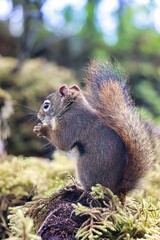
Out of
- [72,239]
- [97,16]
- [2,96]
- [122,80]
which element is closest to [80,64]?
[97,16]

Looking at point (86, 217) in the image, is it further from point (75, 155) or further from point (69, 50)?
point (69, 50)

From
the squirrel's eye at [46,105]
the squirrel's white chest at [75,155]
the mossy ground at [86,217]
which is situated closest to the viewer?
the mossy ground at [86,217]

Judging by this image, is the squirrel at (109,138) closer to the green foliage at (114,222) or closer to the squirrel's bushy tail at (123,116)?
the squirrel's bushy tail at (123,116)

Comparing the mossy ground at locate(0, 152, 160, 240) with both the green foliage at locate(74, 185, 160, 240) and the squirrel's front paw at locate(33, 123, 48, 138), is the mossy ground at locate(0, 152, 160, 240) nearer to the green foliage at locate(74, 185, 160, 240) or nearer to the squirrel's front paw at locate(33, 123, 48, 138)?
the green foliage at locate(74, 185, 160, 240)

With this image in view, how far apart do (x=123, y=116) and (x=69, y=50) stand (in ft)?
20.5

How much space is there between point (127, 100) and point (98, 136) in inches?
7.3

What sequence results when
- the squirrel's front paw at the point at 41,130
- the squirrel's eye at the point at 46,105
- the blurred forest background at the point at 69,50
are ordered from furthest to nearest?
the blurred forest background at the point at 69,50 → the squirrel's eye at the point at 46,105 → the squirrel's front paw at the point at 41,130

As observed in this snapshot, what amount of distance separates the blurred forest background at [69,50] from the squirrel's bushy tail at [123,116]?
3.25 m

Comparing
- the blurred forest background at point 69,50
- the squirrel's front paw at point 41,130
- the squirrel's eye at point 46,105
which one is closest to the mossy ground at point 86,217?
the squirrel's front paw at point 41,130

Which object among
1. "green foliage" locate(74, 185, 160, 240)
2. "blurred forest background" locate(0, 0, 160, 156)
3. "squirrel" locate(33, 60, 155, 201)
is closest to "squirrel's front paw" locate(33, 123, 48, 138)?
"squirrel" locate(33, 60, 155, 201)

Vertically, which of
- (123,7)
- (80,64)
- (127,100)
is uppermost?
(123,7)

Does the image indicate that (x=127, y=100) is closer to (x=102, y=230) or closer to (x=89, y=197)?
A: (x=89, y=197)

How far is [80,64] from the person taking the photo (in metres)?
7.64

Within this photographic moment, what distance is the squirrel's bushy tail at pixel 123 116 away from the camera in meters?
1.76
